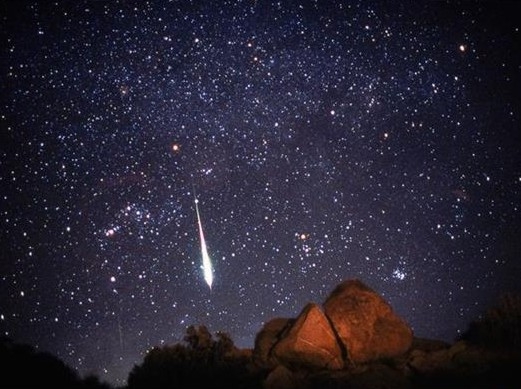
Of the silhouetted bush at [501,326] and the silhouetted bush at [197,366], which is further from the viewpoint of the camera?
the silhouetted bush at [501,326]

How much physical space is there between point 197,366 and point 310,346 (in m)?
4.53

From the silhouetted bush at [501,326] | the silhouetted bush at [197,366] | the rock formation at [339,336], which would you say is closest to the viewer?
the silhouetted bush at [197,366]

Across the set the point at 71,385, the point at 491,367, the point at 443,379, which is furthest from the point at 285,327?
the point at 71,385

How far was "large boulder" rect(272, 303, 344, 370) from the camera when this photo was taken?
16.5 meters

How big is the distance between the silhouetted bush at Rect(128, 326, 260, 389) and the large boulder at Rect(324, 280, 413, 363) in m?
4.20

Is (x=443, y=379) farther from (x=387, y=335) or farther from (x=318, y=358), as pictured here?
(x=318, y=358)

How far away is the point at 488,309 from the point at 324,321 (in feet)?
23.1

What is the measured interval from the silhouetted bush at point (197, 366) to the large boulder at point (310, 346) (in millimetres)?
1599

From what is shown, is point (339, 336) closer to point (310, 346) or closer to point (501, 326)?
point (310, 346)

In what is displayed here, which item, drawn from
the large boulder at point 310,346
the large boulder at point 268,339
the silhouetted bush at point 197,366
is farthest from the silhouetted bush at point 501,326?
the silhouetted bush at point 197,366

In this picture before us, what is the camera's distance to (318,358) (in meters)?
16.4

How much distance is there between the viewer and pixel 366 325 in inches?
692

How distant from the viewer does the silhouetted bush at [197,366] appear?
50.8 ft

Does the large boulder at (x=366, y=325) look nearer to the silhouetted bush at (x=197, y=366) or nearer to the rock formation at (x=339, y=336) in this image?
the rock formation at (x=339, y=336)
